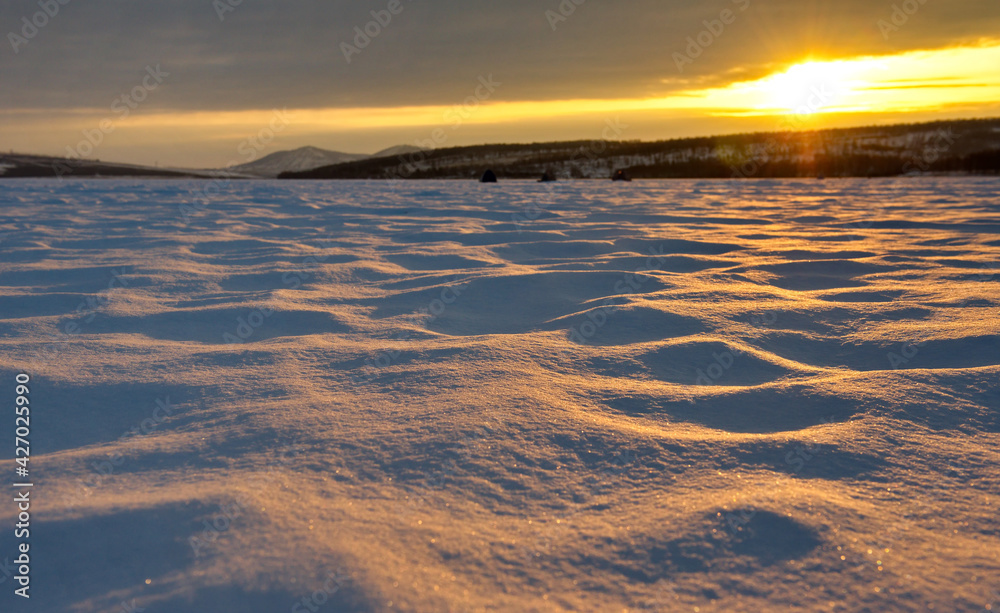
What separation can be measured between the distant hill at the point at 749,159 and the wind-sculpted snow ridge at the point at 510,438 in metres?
26.0

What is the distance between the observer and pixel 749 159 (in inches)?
1662

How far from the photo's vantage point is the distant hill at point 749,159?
29.0 m

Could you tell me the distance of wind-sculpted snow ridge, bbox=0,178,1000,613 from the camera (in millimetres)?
1346

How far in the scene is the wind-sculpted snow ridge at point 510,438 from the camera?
4.42 feet

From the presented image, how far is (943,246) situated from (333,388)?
6.67m

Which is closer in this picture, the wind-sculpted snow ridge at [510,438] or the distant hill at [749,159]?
the wind-sculpted snow ridge at [510,438]

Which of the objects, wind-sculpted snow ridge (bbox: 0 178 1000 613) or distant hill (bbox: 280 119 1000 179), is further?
distant hill (bbox: 280 119 1000 179)

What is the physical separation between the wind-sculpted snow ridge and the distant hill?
1025 inches

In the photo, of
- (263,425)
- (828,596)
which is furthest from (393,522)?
(828,596)

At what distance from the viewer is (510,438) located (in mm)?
2006

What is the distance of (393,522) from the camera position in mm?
1548

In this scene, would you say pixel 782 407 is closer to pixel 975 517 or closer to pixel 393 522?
pixel 975 517

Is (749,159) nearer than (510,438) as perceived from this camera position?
No

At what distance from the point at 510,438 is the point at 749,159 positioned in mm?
45602
